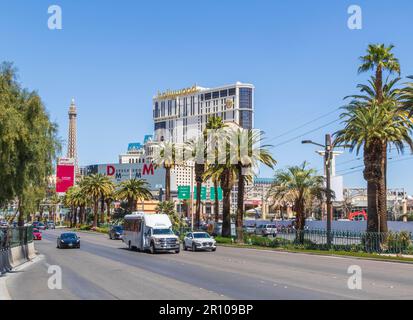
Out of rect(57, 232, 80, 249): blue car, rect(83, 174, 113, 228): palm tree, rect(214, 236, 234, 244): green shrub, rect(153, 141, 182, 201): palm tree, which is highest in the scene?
rect(153, 141, 182, 201): palm tree

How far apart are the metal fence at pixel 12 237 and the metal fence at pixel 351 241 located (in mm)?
20146

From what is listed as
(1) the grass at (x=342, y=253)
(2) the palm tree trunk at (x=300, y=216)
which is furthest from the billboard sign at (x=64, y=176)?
(2) the palm tree trunk at (x=300, y=216)

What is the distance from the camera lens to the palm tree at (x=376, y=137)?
37.9 metres

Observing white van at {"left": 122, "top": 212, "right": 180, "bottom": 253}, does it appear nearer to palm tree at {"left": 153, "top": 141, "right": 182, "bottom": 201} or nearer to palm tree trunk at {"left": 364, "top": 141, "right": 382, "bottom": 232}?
palm tree trunk at {"left": 364, "top": 141, "right": 382, "bottom": 232}

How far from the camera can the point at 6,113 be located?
755 inches

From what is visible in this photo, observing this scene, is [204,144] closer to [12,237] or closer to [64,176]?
[64,176]

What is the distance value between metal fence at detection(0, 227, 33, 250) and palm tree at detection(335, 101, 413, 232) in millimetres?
22382

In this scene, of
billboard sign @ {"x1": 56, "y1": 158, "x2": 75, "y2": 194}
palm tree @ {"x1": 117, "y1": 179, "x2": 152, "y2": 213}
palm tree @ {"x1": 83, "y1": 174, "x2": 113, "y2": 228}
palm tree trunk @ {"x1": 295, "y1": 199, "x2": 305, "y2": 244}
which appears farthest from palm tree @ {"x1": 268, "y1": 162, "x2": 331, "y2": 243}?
palm tree @ {"x1": 83, "y1": 174, "x2": 113, "y2": 228}

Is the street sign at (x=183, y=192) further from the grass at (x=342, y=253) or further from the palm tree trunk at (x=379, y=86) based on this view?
the palm tree trunk at (x=379, y=86)

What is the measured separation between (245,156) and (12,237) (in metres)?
29.5

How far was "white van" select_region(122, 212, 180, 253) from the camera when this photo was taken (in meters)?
38.8

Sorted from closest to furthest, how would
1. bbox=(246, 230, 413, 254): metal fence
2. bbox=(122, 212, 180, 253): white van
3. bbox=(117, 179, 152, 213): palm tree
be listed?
bbox=(246, 230, 413, 254): metal fence → bbox=(122, 212, 180, 253): white van → bbox=(117, 179, 152, 213): palm tree

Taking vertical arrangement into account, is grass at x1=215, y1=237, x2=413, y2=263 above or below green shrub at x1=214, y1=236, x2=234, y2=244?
above

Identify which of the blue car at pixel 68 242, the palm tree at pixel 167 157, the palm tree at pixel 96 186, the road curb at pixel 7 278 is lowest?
the blue car at pixel 68 242
